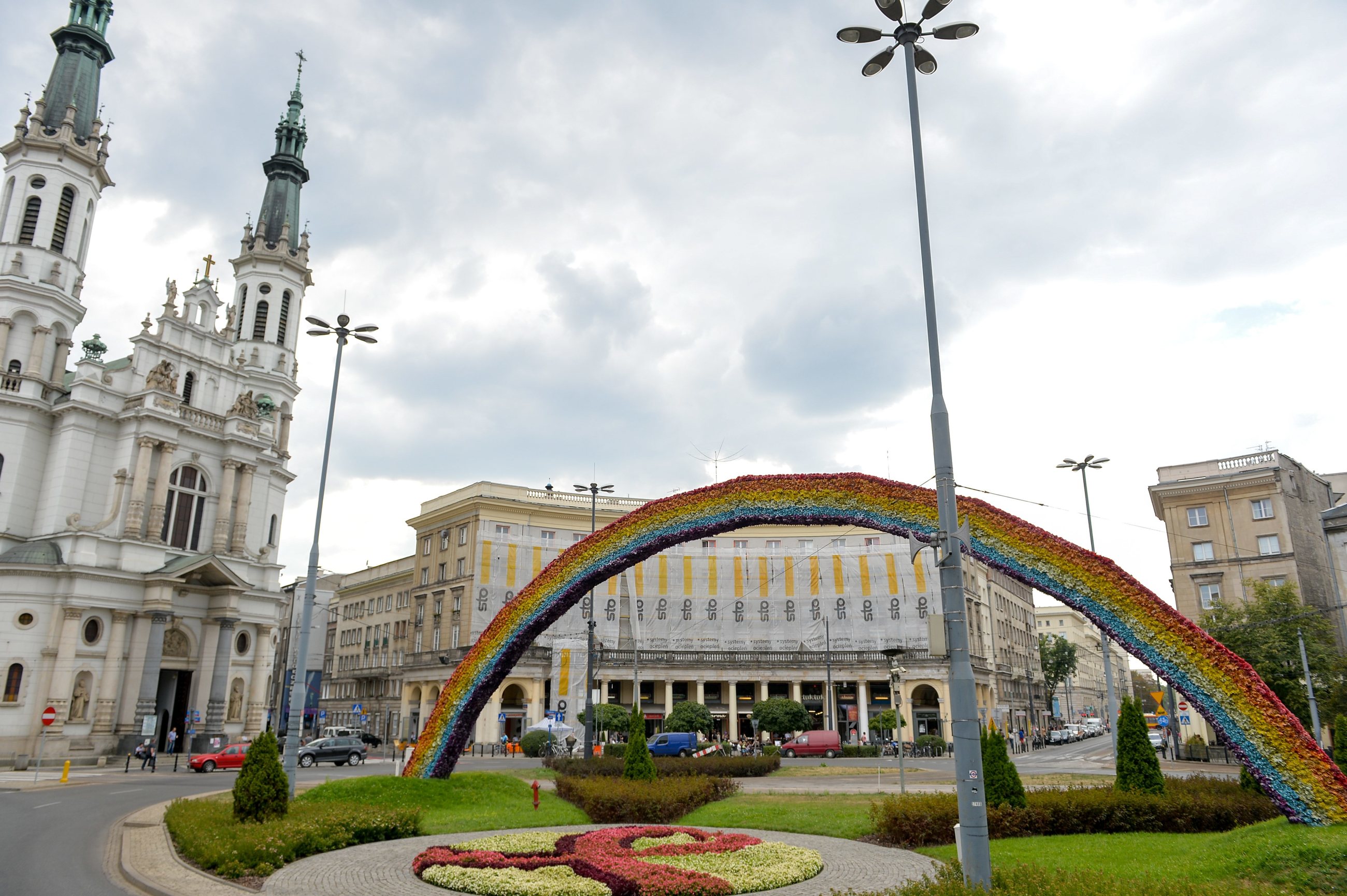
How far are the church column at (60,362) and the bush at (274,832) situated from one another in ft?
133

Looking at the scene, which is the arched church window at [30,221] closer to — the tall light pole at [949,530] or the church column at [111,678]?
the church column at [111,678]

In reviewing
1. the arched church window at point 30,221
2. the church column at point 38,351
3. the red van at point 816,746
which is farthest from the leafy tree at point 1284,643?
the arched church window at point 30,221

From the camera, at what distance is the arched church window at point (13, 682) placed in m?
43.0

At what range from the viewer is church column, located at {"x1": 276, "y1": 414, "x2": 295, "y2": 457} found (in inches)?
2445

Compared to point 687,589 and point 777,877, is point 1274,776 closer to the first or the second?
point 777,877

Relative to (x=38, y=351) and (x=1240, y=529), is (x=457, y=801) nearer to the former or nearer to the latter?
(x=38, y=351)

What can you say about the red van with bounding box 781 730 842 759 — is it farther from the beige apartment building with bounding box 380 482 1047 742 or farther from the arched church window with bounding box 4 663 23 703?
the arched church window with bounding box 4 663 23 703

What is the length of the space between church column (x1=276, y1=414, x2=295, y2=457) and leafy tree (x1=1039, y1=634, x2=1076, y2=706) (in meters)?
93.7

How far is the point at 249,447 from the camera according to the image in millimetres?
55844

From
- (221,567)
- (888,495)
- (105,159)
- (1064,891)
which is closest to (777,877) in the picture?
(1064,891)

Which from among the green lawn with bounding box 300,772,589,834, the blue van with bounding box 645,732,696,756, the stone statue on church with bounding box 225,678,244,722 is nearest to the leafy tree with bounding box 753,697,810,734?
the blue van with bounding box 645,732,696,756

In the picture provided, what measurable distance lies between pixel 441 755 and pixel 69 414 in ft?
127

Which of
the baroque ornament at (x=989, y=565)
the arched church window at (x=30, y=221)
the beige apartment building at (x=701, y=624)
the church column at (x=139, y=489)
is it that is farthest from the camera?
the beige apartment building at (x=701, y=624)

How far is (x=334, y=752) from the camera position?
151 ft
